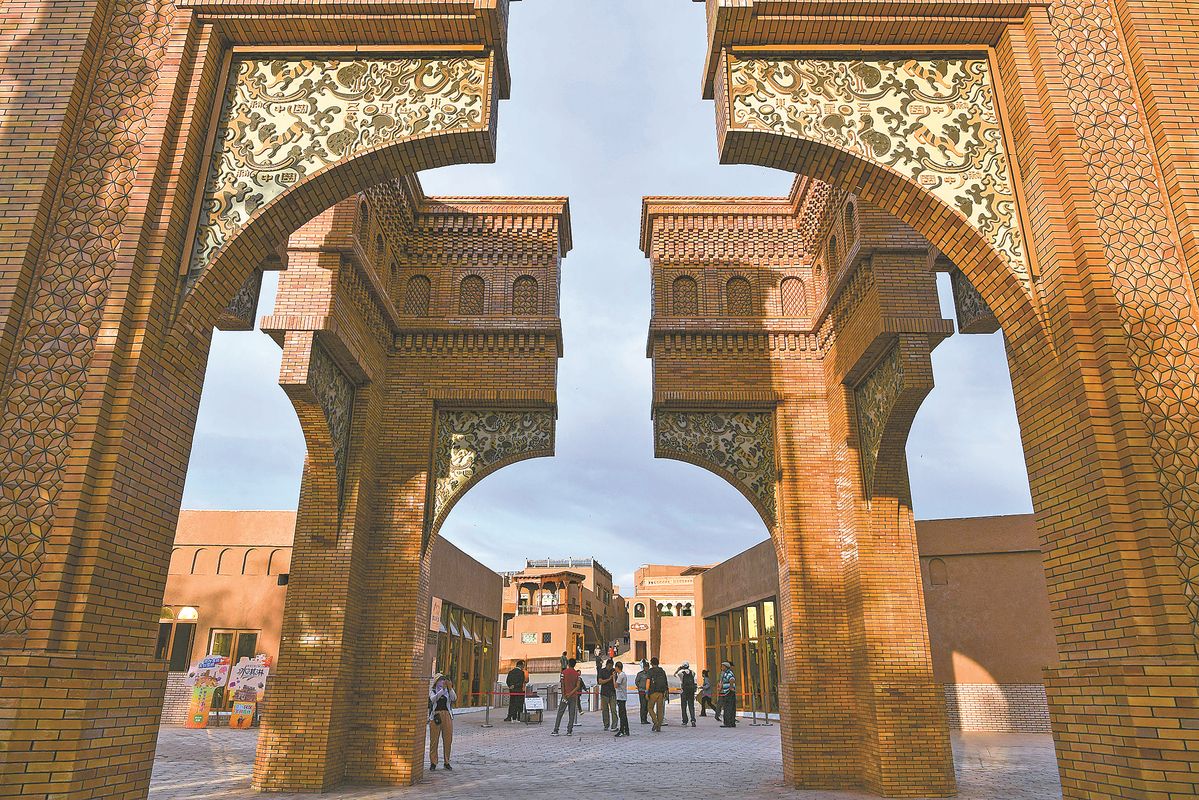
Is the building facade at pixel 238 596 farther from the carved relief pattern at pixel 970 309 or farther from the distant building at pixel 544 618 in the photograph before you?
the distant building at pixel 544 618

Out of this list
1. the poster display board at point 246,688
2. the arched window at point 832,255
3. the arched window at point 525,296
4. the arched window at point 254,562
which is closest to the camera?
the arched window at point 832,255

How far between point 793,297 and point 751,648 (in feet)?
39.9

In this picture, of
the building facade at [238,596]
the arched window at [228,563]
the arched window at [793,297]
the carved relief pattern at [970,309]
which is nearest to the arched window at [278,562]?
the building facade at [238,596]

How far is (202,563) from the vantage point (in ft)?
66.6

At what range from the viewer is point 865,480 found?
33.3ft

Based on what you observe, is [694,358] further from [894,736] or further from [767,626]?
[767,626]

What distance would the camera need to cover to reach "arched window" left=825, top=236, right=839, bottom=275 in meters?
10.9

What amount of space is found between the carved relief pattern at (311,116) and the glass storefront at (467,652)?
14.4m

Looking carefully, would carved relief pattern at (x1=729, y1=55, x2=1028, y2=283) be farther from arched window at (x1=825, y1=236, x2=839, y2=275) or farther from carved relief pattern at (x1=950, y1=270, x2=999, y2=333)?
arched window at (x1=825, y1=236, x2=839, y2=275)

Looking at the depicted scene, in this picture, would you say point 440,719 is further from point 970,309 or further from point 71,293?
point 970,309

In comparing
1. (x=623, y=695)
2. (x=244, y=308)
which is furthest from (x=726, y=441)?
(x=623, y=695)

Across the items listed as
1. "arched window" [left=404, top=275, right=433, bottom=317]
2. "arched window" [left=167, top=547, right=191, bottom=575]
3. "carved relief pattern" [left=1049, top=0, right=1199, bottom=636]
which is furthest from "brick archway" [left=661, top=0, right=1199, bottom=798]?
"arched window" [left=167, top=547, right=191, bottom=575]

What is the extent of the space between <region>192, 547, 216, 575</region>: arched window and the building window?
56.9ft

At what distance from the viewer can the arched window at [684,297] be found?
1201 cm
